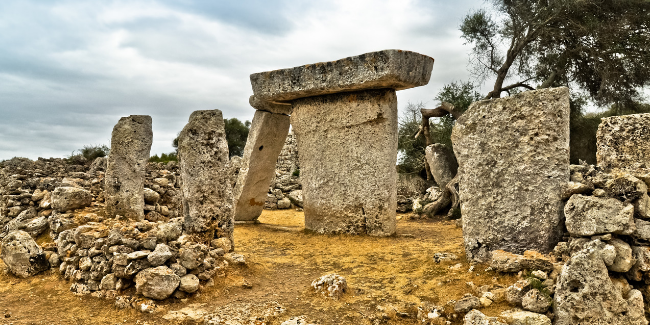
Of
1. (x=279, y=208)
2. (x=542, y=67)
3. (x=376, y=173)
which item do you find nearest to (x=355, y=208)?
(x=376, y=173)

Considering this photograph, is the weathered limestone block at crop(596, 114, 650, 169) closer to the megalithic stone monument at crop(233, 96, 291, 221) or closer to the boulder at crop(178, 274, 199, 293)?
the boulder at crop(178, 274, 199, 293)

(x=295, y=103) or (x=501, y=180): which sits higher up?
(x=295, y=103)

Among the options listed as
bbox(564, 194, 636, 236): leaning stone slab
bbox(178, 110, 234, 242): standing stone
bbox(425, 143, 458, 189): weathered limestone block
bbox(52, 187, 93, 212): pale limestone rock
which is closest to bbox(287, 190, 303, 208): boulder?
bbox(425, 143, 458, 189): weathered limestone block

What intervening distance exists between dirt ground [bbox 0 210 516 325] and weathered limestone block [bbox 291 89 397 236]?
2.54 feet

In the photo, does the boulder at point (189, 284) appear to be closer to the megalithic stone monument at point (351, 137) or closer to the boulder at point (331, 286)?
the boulder at point (331, 286)

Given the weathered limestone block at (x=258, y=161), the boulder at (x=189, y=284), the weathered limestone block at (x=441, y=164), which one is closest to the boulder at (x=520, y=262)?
the boulder at (x=189, y=284)

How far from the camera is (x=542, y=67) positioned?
13.8 metres

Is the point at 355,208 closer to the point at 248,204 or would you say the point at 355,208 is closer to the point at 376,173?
the point at 376,173

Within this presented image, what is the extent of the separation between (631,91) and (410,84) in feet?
30.1

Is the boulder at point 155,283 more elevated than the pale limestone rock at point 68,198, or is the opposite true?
the pale limestone rock at point 68,198

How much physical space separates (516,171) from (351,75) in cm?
323

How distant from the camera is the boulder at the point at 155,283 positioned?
4641 millimetres

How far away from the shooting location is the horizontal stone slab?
7.16m

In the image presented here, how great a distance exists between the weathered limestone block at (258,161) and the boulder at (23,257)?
4.19 m
